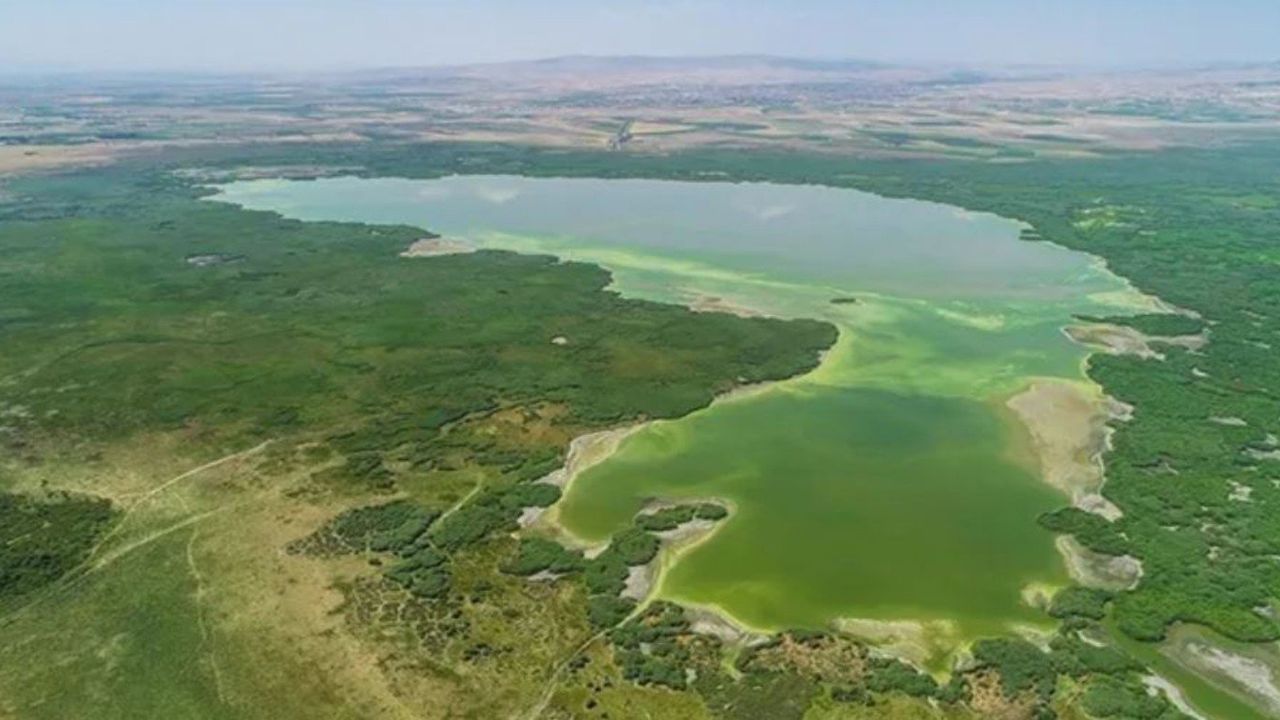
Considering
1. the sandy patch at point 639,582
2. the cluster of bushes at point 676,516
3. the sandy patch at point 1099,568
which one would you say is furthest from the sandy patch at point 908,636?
the cluster of bushes at point 676,516

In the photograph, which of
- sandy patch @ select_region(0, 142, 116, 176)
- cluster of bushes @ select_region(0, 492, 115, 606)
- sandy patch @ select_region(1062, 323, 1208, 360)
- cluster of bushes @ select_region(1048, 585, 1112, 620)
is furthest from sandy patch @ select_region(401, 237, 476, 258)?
sandy patch @ select_region(0, 142, 116, 176)

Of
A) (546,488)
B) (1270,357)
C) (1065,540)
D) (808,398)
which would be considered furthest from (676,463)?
(1270,357)

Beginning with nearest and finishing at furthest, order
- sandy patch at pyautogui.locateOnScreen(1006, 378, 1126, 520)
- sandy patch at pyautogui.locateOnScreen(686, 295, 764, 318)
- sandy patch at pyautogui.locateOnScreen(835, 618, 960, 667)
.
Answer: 1. sandy patch at pyautogui.locateOnScreen(835, 618, 960, 667)
2. sandy patch at pyautogui.locateOnScreen(1006, 378, 1126, 520)
3. sandy patch at pyautogui.locateOnScreen(686, 295, 764, 318)

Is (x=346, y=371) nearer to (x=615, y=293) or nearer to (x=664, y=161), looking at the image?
(x=615, y=293)

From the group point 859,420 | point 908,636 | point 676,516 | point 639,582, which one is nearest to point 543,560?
point 639,582

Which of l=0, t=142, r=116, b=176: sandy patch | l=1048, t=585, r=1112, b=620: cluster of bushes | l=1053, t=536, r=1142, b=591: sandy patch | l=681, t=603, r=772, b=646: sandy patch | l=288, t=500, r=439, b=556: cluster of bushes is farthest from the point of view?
l=0, t=142, r=116, b=176: sandy patch

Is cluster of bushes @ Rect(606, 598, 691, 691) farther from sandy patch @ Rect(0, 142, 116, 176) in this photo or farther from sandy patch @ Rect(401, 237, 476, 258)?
sandy patch @ Rect(0, 142, 116, 176)

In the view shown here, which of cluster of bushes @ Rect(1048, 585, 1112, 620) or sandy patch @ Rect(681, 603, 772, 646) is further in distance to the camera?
cluster of bushes @ Rect(1048, 585, 1112, 620)
